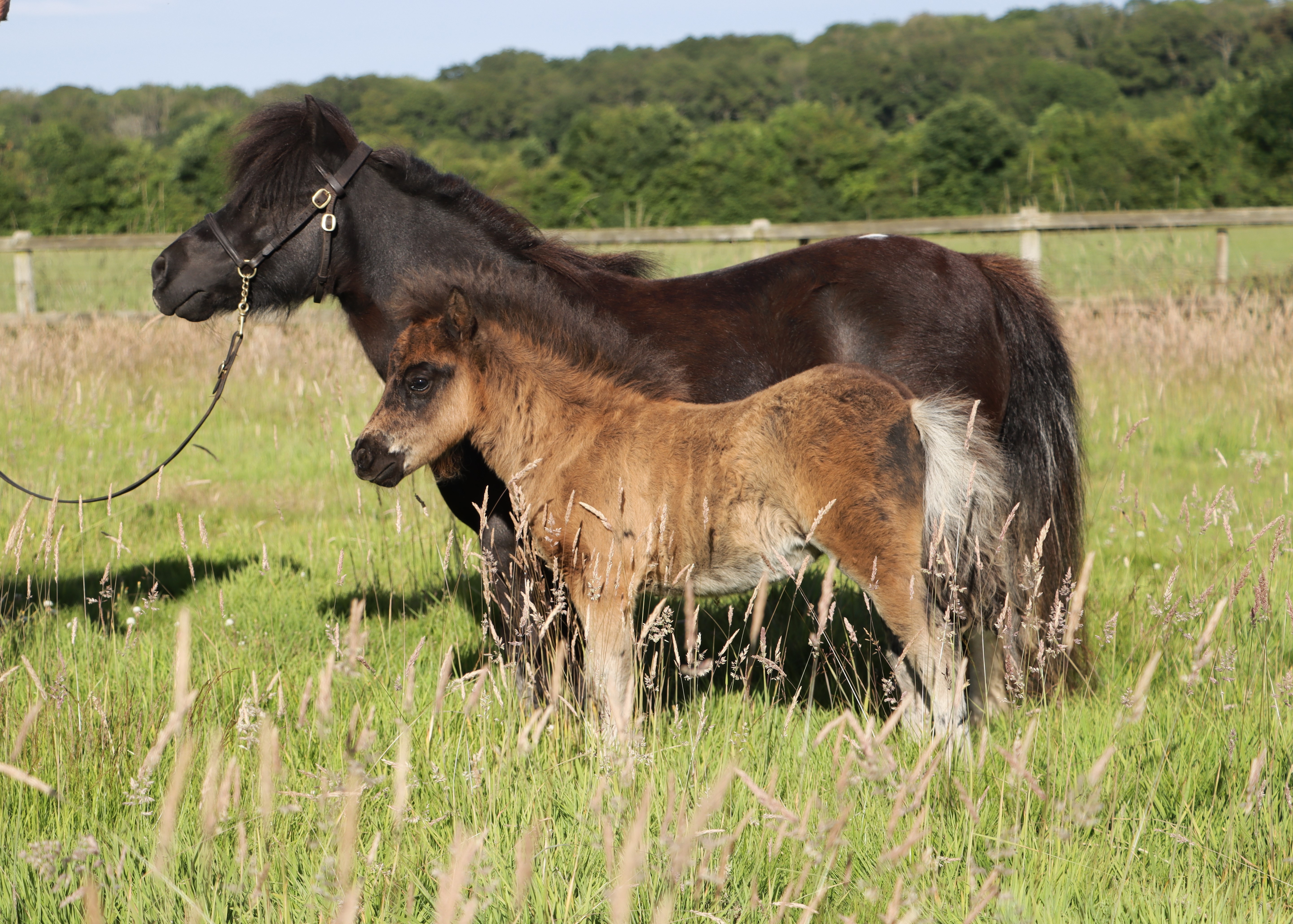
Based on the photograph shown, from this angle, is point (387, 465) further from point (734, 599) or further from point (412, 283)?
point (734, 599)

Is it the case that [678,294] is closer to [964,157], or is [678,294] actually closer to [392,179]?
[392,179]

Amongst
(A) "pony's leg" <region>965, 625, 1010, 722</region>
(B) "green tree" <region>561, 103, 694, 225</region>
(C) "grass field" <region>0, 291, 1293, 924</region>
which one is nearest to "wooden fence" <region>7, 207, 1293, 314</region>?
(C) "grass field" <region>0, 291, 1293, 924</region>

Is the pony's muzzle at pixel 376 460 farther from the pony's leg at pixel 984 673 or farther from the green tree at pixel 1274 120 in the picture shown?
the green tree at pixel 1274 120

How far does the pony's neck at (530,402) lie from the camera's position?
10.4 feet

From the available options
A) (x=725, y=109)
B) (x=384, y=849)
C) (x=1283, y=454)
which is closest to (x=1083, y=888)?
(x=384, y=849)

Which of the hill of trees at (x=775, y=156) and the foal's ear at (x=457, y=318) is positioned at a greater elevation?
the hill of trees at (x=775, y=156)

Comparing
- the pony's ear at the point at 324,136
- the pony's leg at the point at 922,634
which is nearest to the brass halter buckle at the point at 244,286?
the pony's ear at the point at 324,136

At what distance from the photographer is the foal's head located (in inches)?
117

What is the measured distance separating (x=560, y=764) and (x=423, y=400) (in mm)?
1171

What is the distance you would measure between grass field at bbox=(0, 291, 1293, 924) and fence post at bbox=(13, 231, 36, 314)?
7.37 m

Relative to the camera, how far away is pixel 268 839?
6.34 ft

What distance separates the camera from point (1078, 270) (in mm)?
10016

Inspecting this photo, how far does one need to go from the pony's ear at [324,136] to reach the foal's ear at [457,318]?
97 cm

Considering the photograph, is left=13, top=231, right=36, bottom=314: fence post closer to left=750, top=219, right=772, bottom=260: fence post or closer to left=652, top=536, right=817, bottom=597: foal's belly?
left=750, top=219, right=772, bottom=260: fence post
